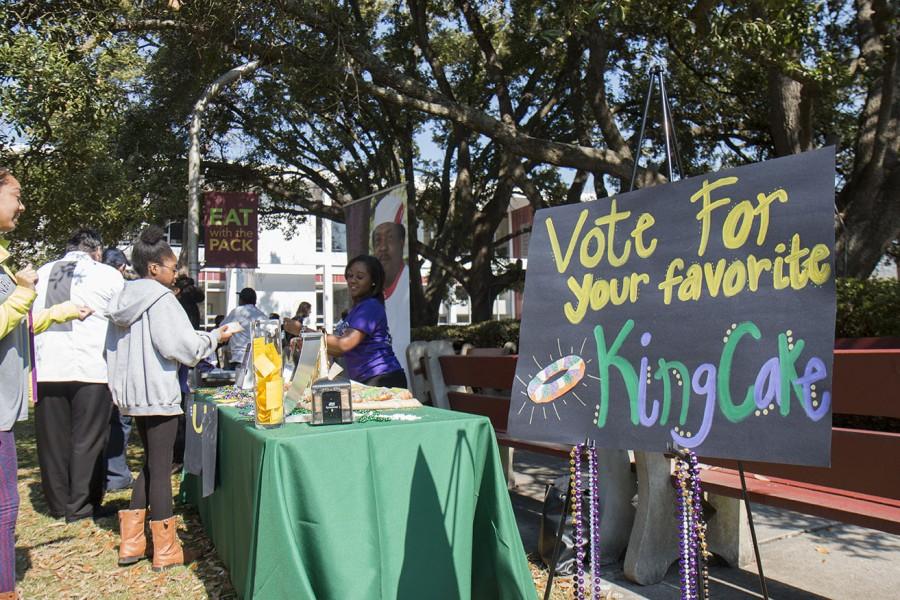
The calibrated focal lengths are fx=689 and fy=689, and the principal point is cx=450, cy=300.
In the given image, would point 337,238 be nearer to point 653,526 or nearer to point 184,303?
point 184,303

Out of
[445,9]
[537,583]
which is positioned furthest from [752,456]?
[445,9]

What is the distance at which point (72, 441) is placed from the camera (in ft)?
16.3

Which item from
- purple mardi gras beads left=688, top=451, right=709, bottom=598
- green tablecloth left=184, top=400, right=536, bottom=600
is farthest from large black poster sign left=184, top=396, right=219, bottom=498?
purple mardi gras beads left=688, top=451, right=709, bottom=598

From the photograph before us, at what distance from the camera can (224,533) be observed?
3586mm

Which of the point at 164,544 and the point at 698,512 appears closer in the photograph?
the point at 698,512

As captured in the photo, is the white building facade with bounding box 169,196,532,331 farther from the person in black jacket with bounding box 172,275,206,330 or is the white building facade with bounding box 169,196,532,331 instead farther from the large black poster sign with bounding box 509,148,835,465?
the large black poster sign with bounding box 509,148,835,465

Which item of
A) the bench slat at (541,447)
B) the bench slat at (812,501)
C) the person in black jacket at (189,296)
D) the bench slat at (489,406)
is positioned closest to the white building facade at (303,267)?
the person in black jacket at (189,296)

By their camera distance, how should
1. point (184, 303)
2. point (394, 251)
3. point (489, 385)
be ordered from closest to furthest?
point (489, 385)
point (184, 303)
point (394, 251)

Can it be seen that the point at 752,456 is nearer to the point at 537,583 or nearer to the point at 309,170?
the point at 537,583

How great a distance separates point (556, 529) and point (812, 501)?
4.19 ft

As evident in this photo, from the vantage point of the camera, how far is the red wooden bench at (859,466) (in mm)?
2689

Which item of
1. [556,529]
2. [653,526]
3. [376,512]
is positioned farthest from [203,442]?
[653,526]

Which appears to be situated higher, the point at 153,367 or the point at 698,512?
the point at 153,367

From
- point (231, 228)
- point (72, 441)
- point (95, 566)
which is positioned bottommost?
point (95, 566)
